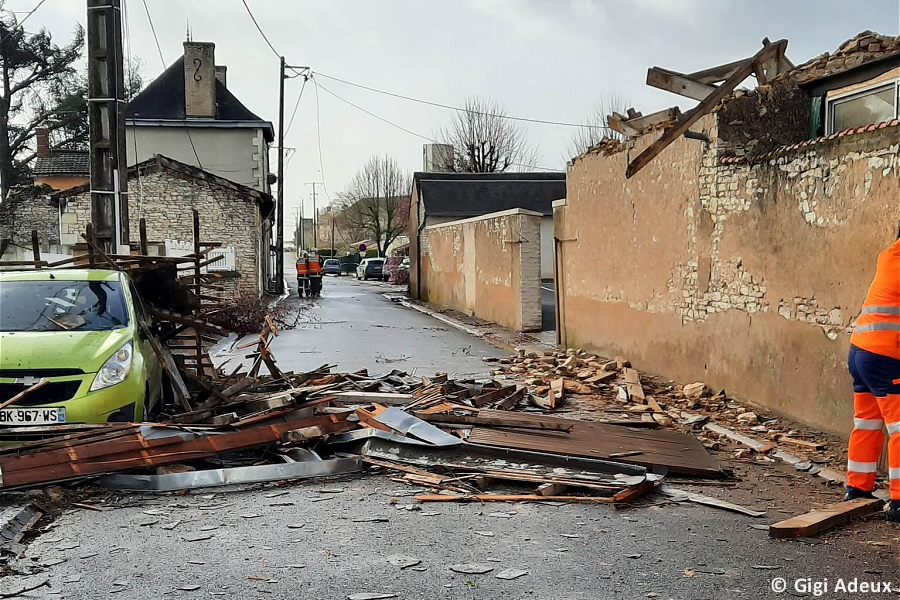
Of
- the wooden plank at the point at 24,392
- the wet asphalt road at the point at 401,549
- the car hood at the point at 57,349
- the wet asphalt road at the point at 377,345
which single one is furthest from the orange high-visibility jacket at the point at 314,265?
the wet asphalt road at the point at 401,549

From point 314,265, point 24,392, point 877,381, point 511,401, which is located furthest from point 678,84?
point 314,265

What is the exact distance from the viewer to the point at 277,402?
27.7 ft

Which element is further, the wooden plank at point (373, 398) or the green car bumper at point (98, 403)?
the wooden plank at point (373, 398)

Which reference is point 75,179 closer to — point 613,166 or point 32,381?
point 613,166

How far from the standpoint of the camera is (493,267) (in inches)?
911

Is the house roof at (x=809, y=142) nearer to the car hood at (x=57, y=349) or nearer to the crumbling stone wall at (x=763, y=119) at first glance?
the crumbling stone wall at (x=763, y=119)

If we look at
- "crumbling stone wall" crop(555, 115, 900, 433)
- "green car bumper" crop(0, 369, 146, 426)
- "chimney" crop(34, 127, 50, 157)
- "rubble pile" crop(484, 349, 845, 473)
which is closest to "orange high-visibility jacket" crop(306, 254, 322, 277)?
"chimney" crop(34, 127, 50, 157)

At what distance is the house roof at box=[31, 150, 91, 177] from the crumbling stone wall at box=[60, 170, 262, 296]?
15.2 m

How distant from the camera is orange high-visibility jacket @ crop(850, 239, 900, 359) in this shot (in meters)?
5.68

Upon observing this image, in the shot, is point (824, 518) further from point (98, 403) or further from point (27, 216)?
point (27, 216)

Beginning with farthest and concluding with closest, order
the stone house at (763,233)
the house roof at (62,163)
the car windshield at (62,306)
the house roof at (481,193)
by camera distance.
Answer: the house roof at (481,193) → the house roof at (62,163) → the car windshield at (62,306) → the stone house at (763,233)

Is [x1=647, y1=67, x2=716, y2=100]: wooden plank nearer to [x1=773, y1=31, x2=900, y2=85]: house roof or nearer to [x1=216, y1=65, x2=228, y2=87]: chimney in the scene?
[x1=773, y1=31, x2=900, y2=85]: house roof

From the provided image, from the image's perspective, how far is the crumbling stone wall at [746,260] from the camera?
25.7ft

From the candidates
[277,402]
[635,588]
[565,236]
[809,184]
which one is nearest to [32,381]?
[277,402]
